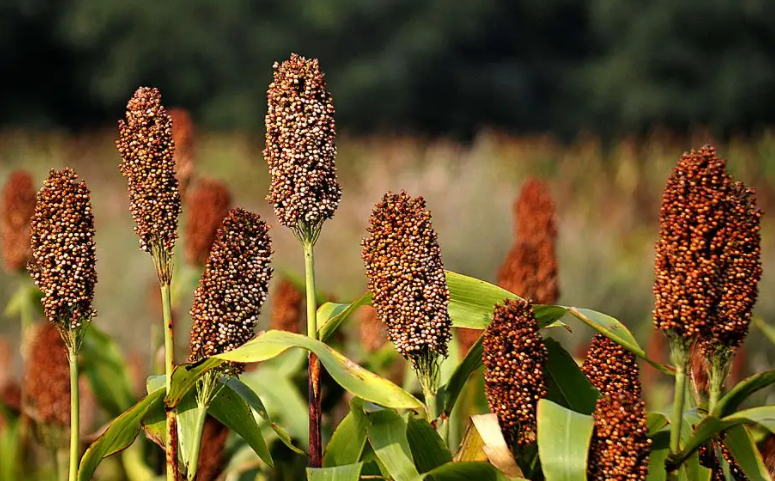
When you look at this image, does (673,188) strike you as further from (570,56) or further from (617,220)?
(570,56)

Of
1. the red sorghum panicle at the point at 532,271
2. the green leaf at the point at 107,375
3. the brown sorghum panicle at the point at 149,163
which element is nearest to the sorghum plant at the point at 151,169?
the brown sorghum panicle at the point at 149,163

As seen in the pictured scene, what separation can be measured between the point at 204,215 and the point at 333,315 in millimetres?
1393

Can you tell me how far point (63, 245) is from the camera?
156 cm

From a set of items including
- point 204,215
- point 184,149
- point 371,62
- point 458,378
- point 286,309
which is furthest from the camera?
point 371,62

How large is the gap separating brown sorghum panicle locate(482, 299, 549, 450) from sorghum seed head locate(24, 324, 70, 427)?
1557mm

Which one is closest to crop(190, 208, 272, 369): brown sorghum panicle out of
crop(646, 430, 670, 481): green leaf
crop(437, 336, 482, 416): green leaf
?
crop(437, 336, 482, 416): green leaf

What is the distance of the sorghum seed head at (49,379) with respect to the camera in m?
2.74

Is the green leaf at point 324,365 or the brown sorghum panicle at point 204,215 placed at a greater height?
the brown sorghum panicle at point 204,215

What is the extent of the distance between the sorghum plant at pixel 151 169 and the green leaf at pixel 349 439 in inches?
12.5

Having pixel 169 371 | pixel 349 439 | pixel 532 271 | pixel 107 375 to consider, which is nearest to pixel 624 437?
pixel 349 439

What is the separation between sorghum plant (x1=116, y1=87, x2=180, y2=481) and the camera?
1.57 meters

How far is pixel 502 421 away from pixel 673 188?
0.41 m

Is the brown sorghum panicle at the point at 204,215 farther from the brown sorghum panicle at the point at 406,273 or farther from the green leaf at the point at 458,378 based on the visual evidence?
the brown sorghum panicle at the point at 406,273

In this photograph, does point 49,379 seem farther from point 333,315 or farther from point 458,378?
point 458,378
